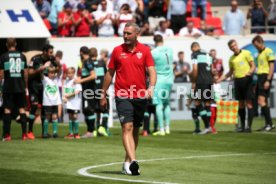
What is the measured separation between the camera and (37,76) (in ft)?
71.6

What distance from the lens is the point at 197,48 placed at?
2286 centimetres

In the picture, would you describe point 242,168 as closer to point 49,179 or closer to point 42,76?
point 49,179

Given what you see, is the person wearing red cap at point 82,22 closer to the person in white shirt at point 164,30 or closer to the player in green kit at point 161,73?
the person in white shirt at point 164,30

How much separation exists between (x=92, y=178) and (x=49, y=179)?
62cm

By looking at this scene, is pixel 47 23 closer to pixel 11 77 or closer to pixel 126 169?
pixel 11 77

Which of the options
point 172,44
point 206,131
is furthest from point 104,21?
point 206,131

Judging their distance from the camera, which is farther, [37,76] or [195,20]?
[195,20]

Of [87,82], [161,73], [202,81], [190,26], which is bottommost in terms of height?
[202,81]

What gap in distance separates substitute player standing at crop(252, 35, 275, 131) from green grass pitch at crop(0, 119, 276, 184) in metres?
1.46

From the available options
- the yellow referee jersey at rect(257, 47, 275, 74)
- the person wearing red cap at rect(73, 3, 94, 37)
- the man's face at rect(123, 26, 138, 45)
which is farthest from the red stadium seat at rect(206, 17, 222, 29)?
the man's face at rect(123, 26, 138, 45)

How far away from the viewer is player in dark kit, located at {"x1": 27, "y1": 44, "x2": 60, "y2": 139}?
70.9ft

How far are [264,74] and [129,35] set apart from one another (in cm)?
1060

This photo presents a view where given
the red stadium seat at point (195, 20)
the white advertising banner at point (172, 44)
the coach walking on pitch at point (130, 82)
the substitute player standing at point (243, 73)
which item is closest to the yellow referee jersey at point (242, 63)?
the substitute player standing at point (243, 73)

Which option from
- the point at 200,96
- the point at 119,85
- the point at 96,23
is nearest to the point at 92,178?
the point at 119,85
